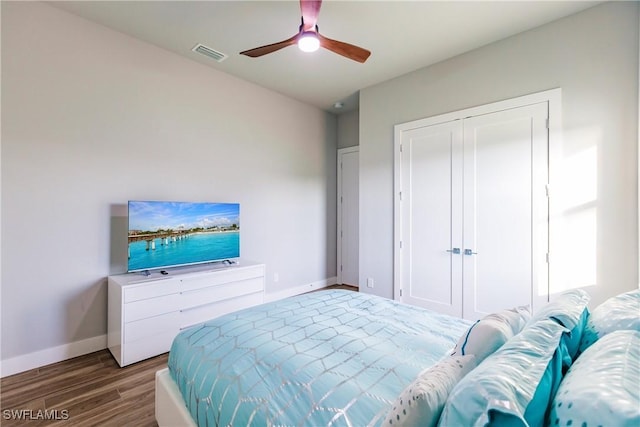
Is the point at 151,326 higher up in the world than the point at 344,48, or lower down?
lower down

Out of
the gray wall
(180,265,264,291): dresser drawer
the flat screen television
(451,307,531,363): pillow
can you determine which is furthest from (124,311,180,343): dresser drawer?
the gray wall

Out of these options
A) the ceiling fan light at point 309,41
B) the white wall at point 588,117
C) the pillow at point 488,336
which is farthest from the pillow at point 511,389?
the white wall at point 588,117

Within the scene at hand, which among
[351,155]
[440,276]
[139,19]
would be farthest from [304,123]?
[440,276]

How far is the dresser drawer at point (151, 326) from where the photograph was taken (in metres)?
2.51

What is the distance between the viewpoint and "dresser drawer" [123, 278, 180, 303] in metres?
2.50

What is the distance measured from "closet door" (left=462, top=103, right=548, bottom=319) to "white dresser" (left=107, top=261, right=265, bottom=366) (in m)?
2.61

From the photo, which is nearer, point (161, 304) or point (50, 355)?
point (50, 355)

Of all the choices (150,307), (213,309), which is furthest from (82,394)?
(213,309)

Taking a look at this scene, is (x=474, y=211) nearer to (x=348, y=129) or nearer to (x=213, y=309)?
(x=348, y=129)

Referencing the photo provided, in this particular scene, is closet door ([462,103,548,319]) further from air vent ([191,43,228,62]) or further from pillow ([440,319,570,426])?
air vent ([191,43,228,62])

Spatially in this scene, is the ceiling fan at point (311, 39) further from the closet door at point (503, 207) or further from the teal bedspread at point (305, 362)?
the teal bedspread at point (305, 362)

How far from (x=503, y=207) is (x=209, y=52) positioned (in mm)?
3544

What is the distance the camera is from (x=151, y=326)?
8.64ft

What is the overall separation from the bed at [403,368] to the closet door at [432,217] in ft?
5.40
